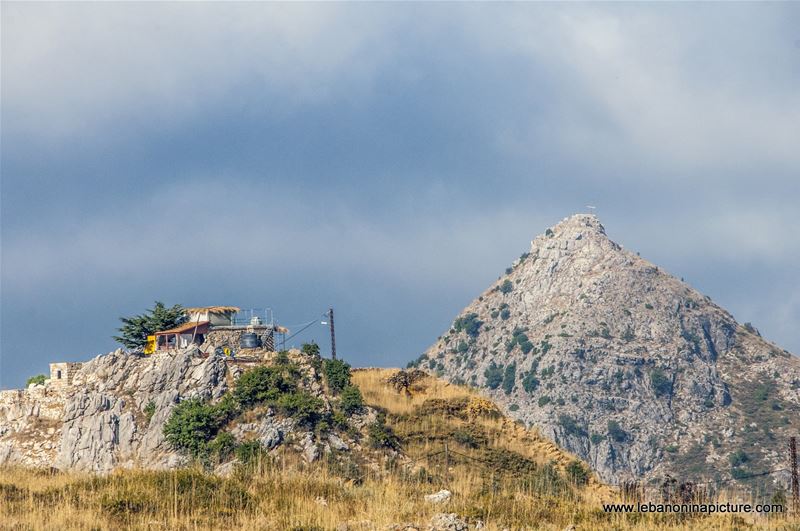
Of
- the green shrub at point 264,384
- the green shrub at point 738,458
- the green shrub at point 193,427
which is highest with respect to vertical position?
the green shrub at point 264,384

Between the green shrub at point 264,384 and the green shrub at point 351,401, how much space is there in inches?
125

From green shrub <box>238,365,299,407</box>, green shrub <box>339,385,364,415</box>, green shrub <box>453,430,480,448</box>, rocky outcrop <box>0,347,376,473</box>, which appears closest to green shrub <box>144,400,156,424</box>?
rocky outcrop <box>0,347,376,473</box>

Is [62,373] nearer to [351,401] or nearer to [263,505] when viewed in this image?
[351,401]

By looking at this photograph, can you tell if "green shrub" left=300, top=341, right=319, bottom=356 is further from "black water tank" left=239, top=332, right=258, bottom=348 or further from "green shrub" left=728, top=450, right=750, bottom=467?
"green shrub" left=728, top=450, right=750, bottom=467

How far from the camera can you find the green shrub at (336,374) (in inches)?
2625

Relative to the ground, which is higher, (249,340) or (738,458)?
(249,340)

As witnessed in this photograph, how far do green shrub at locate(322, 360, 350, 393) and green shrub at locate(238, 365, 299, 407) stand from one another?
7.70ft

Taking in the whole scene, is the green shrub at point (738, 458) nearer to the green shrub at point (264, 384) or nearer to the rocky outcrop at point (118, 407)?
the rocky outcrop at point (118, 407)

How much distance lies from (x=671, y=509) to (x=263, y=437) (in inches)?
1334

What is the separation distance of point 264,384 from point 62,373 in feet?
55.1

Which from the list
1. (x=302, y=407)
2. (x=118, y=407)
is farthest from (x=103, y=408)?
(x=302, y=407)

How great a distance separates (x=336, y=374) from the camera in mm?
68062

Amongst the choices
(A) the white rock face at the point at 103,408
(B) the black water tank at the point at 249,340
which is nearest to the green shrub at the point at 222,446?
(A) the white rock face at the point at 103,408

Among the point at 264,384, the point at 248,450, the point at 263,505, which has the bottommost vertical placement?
the point at 263,505
